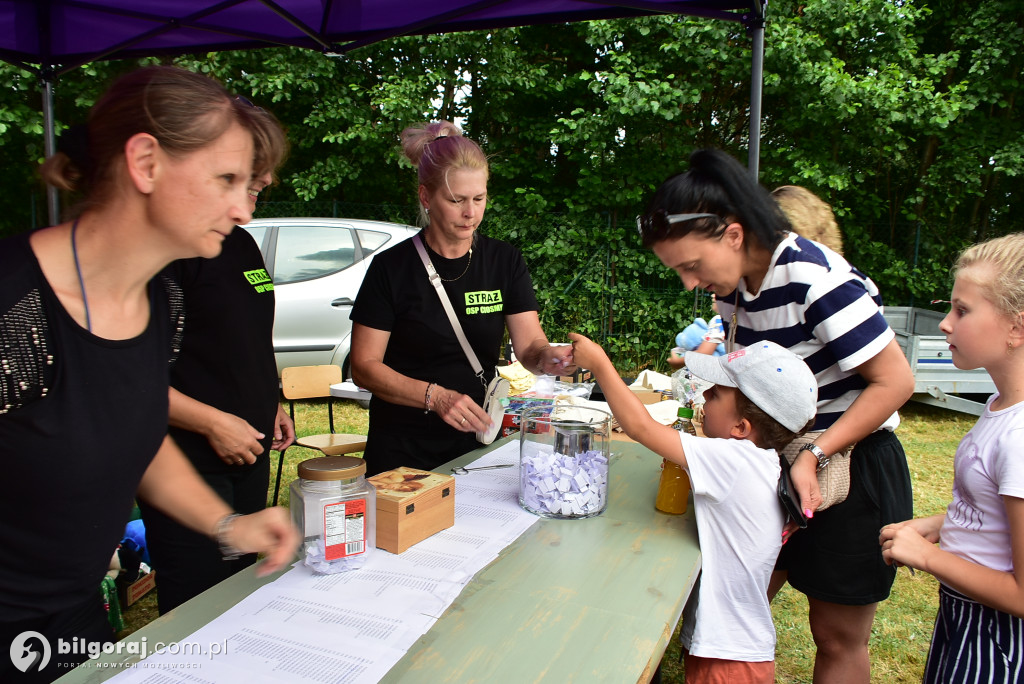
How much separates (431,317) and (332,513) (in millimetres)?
950

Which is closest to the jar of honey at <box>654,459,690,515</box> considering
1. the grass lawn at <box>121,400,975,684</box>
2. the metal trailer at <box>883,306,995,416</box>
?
the grass lawn at <box>121,400,975,684</box>

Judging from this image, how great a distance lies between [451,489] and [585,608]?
469 mm

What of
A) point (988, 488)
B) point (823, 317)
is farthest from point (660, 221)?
point (988, 488)

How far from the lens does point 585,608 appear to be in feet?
4.22

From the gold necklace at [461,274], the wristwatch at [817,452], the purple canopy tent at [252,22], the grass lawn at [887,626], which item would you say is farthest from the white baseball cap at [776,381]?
the purple canopy tent at [252,22]

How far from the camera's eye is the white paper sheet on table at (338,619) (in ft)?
3.50

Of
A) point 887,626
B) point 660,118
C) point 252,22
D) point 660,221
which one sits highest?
point 660,118

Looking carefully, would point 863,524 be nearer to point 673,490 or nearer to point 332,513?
point 673,490

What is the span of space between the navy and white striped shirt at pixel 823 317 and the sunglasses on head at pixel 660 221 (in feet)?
0.72

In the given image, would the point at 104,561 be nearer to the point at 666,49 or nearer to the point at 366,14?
the point at 366,14

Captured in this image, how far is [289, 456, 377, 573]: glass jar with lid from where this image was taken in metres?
1.38

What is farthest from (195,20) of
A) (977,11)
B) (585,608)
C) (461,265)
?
(977,11)

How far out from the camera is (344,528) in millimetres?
1393

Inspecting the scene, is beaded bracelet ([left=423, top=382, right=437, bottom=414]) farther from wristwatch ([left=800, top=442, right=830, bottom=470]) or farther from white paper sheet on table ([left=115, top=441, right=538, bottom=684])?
wristwatch ([left=800, top=442, right=830, bottom=470])
